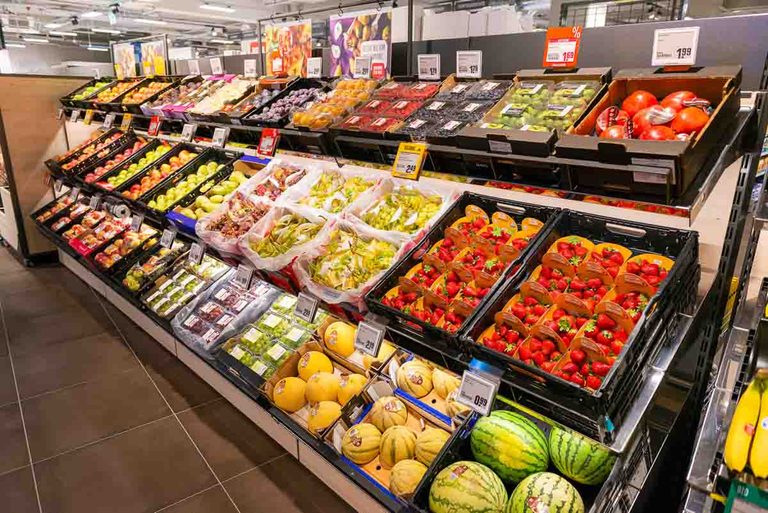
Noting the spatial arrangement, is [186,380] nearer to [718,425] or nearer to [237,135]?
[237,135]

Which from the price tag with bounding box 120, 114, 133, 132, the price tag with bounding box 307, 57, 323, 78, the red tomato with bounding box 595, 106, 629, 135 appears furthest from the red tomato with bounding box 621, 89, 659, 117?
the price tag with bounding box 120, 114, 133, 132

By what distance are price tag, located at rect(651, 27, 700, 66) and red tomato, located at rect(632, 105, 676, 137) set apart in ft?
0.79

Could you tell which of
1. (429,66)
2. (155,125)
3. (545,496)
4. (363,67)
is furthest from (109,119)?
(545,496)

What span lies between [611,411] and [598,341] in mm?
238

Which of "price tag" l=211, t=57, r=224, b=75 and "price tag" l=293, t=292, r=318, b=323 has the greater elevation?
"price tag" l=211, t=57, r=224, b=75

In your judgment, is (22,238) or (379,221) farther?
(22,238)

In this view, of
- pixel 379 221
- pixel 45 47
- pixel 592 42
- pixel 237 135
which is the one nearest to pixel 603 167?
pixel 592 42

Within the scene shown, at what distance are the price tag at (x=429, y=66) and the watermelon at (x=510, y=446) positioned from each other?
5.09 feet

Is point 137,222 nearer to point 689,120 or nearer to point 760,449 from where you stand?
point 689,120

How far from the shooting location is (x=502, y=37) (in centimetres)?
224

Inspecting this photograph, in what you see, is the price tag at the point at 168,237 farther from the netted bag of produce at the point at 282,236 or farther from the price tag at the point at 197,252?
the netted bag of produce at the point at 282,236

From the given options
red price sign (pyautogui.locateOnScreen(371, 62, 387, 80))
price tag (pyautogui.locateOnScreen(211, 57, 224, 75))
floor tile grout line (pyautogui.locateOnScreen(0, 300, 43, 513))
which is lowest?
floor tile grout line (pyautogui.locateOnScreen(0, 300, 43, 513))

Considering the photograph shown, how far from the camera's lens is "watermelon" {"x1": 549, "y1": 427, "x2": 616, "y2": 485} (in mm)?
1677

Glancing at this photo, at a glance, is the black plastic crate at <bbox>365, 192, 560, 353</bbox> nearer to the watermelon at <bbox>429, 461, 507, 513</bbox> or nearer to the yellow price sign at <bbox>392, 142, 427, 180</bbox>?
the yellow price sign at <bbox>392, 142, 427, 180</bbox>
